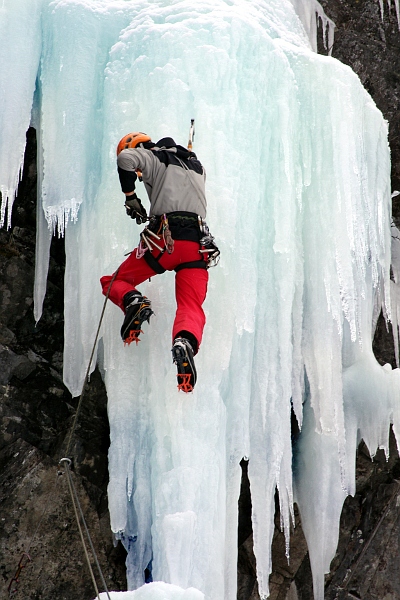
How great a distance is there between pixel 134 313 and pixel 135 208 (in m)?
0.58

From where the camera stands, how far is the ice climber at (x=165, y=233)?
4.57m

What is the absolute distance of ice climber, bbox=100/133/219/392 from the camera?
4574 mm

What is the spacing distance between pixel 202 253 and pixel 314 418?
1.73m

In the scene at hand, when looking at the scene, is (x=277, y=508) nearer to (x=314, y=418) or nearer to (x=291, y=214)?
(x=314, y=418)

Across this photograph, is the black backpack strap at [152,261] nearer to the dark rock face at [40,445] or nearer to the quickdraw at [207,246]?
the quickdraw at [207,246]

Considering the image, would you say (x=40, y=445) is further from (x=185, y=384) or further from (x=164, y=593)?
(x=164, y=593)

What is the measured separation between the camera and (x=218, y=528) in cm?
468

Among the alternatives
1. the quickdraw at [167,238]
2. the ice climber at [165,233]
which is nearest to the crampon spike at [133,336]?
the ice climber at [165,233]

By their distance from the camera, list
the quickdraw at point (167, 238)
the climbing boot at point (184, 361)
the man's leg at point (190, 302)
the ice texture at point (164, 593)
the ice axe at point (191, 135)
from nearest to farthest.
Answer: the ice texture at point (164, 593) < the climbing boot at point (184, 361) < the man's leg at point (190, 302) < the quickdraw at point (167, 238) < the ice axe at point (191, 135)

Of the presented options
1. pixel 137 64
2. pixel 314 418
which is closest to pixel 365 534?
pixel 314 418

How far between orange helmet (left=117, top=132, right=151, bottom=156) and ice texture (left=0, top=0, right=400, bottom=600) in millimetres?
452

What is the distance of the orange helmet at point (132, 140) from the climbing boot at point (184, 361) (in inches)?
44.3

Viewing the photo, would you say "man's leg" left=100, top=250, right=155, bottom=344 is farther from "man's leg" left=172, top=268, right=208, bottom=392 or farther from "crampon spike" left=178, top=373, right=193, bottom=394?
"crampon spike" left=178, top=373, right=193, bottom=394

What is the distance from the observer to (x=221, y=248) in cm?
508
